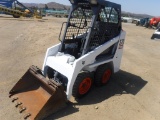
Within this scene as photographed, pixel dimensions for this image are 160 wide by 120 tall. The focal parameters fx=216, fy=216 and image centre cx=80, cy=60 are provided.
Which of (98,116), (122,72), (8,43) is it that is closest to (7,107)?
(98,116)

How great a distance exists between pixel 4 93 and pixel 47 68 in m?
1.27

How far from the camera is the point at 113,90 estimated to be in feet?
20.3

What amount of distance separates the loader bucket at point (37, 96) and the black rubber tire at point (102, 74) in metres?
1.30

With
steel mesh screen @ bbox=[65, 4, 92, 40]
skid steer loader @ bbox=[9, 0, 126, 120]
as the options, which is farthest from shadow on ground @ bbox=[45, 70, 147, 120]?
steel mesh screen @ bbox=[65, 4, 92, 40]

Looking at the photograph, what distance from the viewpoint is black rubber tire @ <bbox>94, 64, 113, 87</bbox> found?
5762 millimetres

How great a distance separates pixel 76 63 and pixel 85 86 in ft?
2.58

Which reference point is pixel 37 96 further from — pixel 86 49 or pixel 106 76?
pixel 106 76

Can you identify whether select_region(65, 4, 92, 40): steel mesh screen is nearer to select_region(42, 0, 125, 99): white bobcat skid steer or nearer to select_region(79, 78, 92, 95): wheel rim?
select_region(42, 0, 125, 99): white bobcat skid steer

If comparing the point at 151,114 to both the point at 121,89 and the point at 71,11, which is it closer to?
the point at 121,89

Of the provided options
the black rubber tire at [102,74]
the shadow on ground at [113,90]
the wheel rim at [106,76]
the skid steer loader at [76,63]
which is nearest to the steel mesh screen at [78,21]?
the skid steer loader at [76,63]

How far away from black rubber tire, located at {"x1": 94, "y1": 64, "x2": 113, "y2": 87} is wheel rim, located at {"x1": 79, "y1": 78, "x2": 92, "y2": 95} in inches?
15.4

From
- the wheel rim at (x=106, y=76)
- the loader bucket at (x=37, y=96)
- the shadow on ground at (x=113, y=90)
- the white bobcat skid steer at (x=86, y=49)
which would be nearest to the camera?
the loader bucket at (x=37, y=96)

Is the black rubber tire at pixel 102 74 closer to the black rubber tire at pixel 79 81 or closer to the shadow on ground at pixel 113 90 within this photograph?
the shadow on ground at pixel 113 90

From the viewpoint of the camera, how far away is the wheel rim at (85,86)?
523 centimetres
